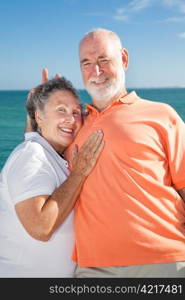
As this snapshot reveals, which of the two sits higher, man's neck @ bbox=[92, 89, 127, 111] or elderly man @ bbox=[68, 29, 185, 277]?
man's neck @ bbox=[92, 89, 127, 111]

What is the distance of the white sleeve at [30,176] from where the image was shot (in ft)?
9.13

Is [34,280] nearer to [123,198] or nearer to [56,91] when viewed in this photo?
[123,198]

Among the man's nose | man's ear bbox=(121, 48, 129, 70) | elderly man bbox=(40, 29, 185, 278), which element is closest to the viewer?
elderly man bbox=(40, 29, 185, 278)

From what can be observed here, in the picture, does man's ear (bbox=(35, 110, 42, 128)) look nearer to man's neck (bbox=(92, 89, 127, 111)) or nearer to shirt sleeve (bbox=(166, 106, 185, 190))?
man's neck (bbox=(92, 89, 127, 111))

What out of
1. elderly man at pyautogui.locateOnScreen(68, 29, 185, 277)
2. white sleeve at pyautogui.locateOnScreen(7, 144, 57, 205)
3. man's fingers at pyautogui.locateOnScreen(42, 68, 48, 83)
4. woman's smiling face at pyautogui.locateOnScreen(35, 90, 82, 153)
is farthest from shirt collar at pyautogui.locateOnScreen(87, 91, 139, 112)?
white sleeve at pyautogui.locateOnScreen(7, 144, 57, 205)

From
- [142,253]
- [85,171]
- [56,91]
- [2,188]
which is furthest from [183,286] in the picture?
[56,91]

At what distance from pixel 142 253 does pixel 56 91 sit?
1.23m

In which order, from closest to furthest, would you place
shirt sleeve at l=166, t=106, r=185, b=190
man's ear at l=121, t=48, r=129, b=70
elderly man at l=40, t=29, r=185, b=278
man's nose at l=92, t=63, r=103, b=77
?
elderly man at l=40, t=29, r=185, b=278 < shirt sleeve at l=166, t=106, r=185, b=190 < man's nose at l=92, t=63, r=103, b=77 < man's ear at l=121, t=48, r=129, b=70

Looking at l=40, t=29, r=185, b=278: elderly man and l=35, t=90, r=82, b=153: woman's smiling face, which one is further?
l=35, t=90, r=82, b=153: woman's smiling face

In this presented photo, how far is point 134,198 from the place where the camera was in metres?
2.78

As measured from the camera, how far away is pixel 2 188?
2.99 meters

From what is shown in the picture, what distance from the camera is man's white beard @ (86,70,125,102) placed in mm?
3146

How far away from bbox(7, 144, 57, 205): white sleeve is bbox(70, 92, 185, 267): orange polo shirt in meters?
0.24

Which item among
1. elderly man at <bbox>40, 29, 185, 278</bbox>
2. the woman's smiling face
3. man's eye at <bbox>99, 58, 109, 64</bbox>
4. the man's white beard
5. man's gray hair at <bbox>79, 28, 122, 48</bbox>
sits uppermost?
man's gray hair at <bbox>79, 28, 122, 48</bbox>
